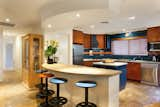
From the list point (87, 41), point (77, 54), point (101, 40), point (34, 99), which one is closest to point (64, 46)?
point (77, 54)

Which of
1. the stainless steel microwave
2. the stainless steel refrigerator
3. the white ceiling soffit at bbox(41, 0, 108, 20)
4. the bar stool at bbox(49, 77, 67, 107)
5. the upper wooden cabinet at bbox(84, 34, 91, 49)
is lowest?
the bar stool at bbox(49, 77, 67, 107)

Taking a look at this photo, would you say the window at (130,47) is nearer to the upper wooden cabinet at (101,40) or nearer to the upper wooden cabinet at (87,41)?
the upper wooden cabinet at (101,40)

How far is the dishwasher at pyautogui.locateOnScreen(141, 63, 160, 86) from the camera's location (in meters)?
5.70

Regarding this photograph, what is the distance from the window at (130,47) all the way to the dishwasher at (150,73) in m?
0.99

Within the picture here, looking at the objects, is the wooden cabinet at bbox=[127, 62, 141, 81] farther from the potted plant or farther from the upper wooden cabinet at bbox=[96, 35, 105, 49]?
the potted plant

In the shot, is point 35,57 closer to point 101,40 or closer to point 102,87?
point 102,87

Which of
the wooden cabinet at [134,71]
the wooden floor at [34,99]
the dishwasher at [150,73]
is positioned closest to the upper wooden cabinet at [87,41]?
the wooden cabinet at [134,71]

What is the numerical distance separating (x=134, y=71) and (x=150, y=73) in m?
0.75

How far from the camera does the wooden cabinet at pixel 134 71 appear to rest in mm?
6329

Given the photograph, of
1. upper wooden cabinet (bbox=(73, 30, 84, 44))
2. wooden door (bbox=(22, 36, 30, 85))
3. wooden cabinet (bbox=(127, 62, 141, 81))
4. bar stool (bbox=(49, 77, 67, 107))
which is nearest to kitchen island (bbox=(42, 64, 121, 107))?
bar stool (bbox=(49, 77, 67, 107))

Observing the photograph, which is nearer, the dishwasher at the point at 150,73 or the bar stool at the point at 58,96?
the bar stool at the point at 58,96

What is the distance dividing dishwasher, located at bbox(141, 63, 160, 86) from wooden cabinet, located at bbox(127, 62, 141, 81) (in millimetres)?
203

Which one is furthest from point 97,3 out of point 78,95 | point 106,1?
point 78,95

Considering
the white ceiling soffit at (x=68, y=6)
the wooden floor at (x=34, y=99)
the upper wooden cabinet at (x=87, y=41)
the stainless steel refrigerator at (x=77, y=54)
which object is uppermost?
the white ceiling soffit at (x=68, y=6)
